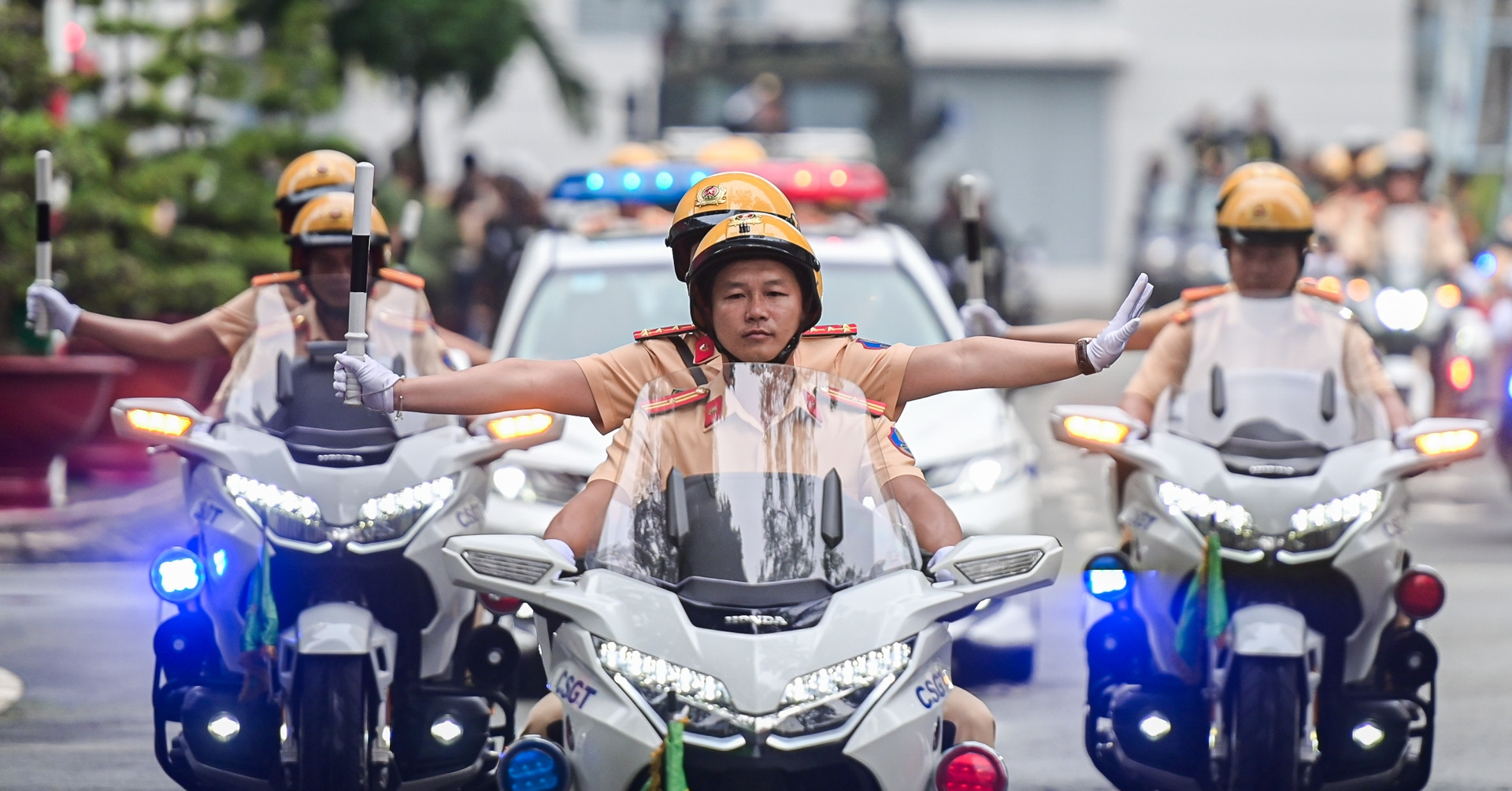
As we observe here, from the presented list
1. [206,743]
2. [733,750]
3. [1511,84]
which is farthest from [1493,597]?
[1511,84]

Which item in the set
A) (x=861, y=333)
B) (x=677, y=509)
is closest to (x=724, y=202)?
(x=677, y=509)

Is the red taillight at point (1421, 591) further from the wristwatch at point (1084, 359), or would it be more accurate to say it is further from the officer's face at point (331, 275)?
the officer's face at point (331, 275)

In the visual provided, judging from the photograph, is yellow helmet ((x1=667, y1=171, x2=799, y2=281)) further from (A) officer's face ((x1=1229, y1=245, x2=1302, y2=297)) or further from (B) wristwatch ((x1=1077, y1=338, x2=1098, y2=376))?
(A) officer's face ((x1=1229, y1=245, x2=1302, y2=297))

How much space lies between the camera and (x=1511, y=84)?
43.2 meters

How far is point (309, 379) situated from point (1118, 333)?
2.40 meters

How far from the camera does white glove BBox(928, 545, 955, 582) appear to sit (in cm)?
455

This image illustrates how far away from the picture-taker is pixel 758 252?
491cm

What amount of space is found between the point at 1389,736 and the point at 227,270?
11466mm

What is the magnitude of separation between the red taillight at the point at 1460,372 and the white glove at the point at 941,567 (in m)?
8.46

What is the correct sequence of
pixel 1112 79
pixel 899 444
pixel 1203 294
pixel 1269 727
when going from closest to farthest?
pixel 899 444 → pixel 1269 727 → pixel 1203 294 → pixel 1112 79

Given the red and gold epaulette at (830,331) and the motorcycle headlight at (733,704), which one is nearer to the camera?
the motorcycle headlight at (733,704)

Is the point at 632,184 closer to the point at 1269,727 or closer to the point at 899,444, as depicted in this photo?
the point at 1269,727

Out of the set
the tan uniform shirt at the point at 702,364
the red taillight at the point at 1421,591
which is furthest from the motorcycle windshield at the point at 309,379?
the red taillight at the point at 1421,591

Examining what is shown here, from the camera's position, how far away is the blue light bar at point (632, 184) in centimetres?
1024
